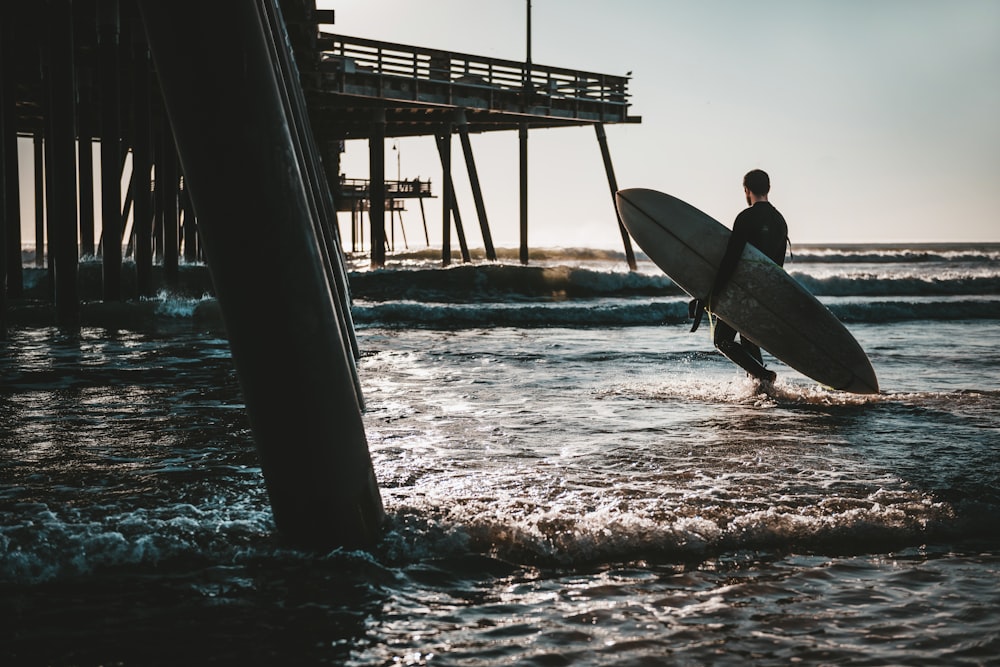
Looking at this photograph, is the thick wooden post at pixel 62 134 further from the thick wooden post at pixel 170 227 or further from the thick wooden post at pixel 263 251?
the thick wooden post at pixel 263 251

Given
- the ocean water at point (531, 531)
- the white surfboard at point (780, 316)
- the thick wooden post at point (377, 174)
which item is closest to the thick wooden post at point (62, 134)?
the ocean water at point (531, 531)

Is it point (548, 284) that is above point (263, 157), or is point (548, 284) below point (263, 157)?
below

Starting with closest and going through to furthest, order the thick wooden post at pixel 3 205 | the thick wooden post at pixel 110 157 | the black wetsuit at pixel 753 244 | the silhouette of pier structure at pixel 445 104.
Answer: the black wetsuit at pixel 753 244, the thick wooden post at pixel 3 205, the thick wooden post at pixel 110 157, the silhouette of pier structure at pixel 445 104

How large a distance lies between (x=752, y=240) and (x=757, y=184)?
40 centimetres

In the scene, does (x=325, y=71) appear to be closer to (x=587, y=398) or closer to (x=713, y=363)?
(x=713, y=363)

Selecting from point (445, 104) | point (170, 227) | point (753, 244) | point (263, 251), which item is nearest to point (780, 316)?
point (753, 244)

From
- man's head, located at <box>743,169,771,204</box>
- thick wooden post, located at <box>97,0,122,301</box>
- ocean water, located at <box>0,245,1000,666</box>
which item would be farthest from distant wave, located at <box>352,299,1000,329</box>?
ocean water, located at <box>0,245,1000,666</box>

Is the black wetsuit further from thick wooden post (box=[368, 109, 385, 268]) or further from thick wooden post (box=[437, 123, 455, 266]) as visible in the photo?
thick wooden post (box=[437, 123, 455, 266])

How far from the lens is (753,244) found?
695cm

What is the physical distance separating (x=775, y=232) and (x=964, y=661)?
489 cm

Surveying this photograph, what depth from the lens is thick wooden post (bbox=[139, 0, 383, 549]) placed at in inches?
94.8

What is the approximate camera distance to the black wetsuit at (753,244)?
6789mm

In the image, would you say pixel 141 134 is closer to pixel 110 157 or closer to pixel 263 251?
pixel 110 157

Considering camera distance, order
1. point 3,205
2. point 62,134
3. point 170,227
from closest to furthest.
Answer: point 3,205 → point 62,134 → point 170,227
